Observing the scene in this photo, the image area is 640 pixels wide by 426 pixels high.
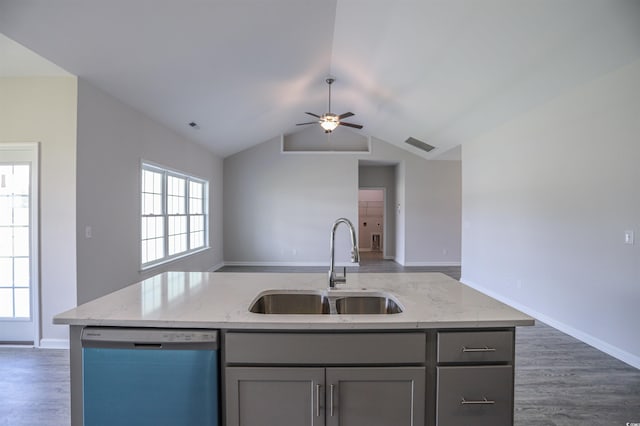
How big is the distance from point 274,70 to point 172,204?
275 cm

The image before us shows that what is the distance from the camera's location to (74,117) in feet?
9.53

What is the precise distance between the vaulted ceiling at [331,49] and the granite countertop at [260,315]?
7.13 ft

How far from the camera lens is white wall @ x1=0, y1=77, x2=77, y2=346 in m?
2.89

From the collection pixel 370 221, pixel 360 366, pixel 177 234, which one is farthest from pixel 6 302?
pixel 370 221

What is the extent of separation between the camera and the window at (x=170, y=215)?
14.3ft

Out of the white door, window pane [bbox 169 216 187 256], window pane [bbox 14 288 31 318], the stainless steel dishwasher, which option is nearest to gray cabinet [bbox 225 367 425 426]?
the stainless steel dishwasher

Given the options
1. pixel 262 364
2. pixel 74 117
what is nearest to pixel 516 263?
pixel 262 364

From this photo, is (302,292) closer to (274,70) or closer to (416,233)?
(274,70)

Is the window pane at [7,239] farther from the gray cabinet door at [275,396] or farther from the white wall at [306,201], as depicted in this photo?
the white wall at [306,201]

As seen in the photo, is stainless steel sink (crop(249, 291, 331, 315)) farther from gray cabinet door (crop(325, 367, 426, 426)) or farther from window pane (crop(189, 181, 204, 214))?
window pane (crop(189, 181, 204, 214))

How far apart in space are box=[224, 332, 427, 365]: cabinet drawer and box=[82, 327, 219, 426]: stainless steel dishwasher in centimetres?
12

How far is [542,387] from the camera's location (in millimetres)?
2342

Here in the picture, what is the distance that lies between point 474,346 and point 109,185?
3.71 m

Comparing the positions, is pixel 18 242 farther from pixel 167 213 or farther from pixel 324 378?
pixel 324 378
